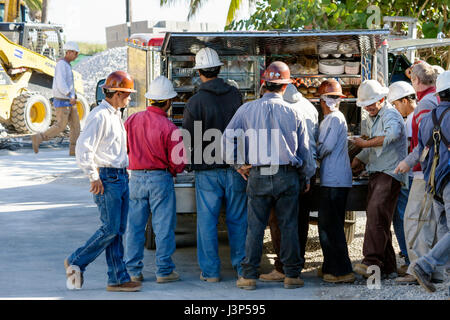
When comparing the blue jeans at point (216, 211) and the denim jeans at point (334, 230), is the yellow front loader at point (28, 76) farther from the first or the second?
the denim jeans at point (334, 230)

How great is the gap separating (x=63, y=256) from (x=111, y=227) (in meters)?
1.73

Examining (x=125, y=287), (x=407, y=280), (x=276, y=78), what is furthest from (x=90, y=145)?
(x=407, y=280)

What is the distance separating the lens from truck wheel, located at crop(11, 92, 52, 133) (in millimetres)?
18673

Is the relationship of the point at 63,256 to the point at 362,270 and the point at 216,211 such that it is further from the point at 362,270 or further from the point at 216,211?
the point at 362,270

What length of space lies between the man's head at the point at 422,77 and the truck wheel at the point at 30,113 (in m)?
14.1

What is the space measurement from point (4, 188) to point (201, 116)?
6594mm

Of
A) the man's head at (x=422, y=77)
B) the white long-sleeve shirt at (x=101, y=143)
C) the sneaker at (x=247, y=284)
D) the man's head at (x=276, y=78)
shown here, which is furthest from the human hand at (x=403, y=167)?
the white long-sleeve shirt at (x=101, y=143)

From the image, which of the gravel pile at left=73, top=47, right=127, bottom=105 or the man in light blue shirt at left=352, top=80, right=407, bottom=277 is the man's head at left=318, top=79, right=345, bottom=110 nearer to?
the man in light blue shirt at left=352, top=80, right=407, bottom=277

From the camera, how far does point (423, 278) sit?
5484 millimetres

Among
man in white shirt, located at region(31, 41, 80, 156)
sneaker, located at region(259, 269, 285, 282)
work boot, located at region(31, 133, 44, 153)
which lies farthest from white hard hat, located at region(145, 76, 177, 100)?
work boot, located at region(31, 133, 44, 153)

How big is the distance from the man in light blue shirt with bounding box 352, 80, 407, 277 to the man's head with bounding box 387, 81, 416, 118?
49 cm

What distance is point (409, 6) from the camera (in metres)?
16.2

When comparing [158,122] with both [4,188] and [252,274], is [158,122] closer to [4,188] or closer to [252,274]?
[252,274]

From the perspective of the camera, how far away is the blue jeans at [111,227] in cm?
564
